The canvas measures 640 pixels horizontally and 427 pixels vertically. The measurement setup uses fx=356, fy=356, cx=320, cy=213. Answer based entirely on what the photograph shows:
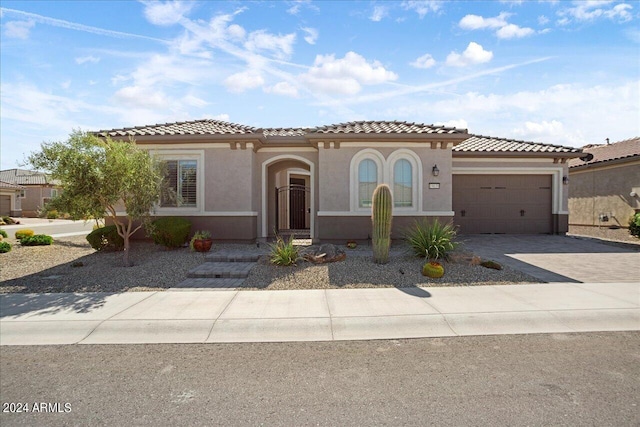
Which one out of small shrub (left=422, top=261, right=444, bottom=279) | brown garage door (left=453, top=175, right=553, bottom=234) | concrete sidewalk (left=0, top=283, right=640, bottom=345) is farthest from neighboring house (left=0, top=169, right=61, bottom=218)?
small shrub (left=422, top=261, right=444, bottom=279)

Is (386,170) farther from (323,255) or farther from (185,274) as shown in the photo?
(185,274)

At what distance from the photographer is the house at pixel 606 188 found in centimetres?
1630

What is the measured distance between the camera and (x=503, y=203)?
621 inches

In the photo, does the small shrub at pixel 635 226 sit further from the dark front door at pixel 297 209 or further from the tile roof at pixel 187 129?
the tile roof at pixel 187 129

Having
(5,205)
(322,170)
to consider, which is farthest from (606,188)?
(5,205)

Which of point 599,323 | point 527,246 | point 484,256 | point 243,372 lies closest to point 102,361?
point 243,372

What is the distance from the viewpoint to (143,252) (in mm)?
11328

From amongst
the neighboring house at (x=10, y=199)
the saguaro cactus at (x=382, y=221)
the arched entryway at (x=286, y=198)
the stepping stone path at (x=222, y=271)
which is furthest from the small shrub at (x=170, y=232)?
the neighboring house at (x=10, y=199)

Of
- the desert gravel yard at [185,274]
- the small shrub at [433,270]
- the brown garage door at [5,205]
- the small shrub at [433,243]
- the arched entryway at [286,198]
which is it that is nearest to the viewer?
the desert gravel yard at [185,274]

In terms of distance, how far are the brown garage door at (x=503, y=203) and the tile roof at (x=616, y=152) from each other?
4.41 m

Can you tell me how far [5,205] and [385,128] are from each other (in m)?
43.2

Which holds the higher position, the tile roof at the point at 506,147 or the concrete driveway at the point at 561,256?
the tile roof at the point at 506,147

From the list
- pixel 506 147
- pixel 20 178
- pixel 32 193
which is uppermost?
pixel 20 178

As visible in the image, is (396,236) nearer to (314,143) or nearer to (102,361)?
(314,143)
